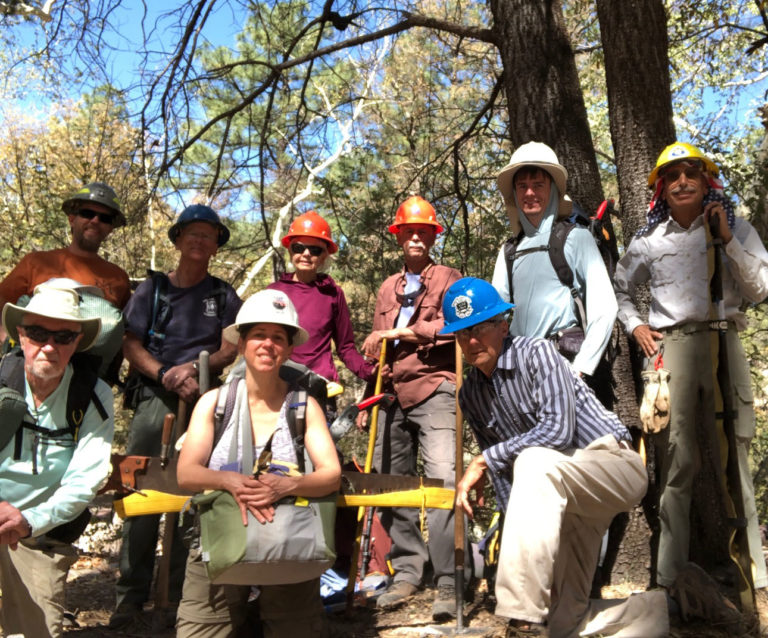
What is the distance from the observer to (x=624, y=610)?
11.6 feet

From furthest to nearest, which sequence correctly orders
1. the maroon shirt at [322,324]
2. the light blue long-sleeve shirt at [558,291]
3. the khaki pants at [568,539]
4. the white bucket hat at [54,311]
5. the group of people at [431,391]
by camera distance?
the maroon shirt at [322,324]
the light blue long-sleeve shirt at [558,291]
the white bucket hat at [54,311]
the group of people at [431,391]
the khaki pants at [568,539]

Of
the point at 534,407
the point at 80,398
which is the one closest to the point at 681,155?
the point at 534,407

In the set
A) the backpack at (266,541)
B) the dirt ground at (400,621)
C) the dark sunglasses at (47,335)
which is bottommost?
the dirt ground at (400,621)

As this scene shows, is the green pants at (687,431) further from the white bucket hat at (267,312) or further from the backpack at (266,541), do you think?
the white bucket hat at (267,312)

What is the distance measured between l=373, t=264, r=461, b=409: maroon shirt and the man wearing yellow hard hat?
116cm

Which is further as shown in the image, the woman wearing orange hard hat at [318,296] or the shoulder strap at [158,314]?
the woman wearing orange hard hat at [318,296]

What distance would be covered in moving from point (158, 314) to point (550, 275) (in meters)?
2.38

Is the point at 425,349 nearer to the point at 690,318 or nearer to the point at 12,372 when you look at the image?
the point at 690,318

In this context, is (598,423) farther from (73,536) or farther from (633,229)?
(73,536)

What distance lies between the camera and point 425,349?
15.8ft

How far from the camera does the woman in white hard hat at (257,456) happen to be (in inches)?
125

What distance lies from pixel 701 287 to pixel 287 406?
232 cm

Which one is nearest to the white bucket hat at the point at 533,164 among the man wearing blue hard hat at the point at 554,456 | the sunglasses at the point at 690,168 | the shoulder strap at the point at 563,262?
the shoulder strap at the point at 563,262

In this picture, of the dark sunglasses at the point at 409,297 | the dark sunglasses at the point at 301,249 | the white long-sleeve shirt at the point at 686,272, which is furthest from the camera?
the dark sunglasses at the point at 301,249
